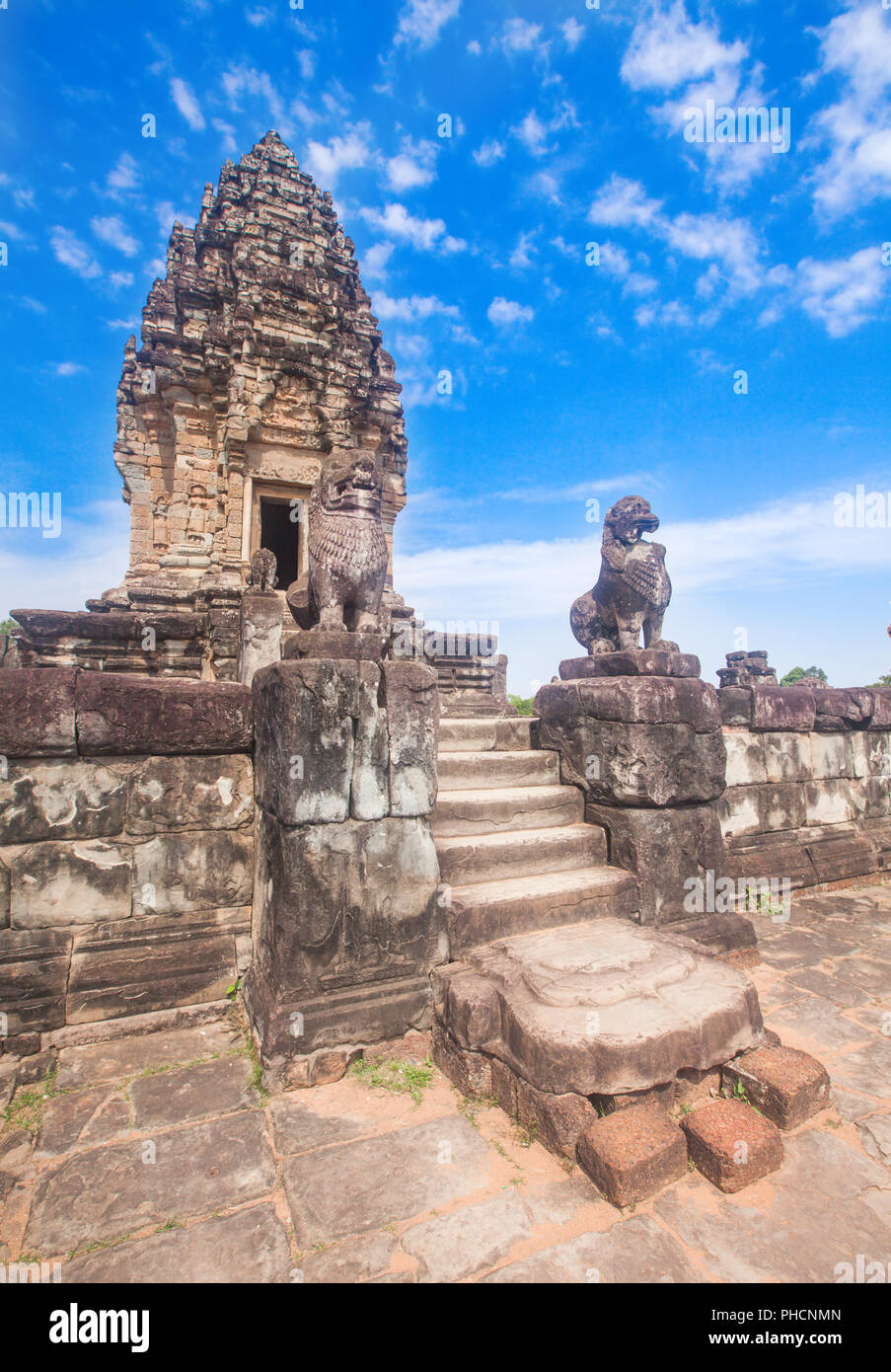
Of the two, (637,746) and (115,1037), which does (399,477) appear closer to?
(637,746)

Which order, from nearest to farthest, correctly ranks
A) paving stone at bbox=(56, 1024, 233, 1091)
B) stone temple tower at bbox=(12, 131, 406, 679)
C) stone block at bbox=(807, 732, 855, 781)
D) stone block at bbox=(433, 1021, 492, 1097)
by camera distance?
stone block at bbox=(433, 1021, 492, 1097) < paving stone at bbox=(56, 1024, 233, 1091) < stone block at bbox=(807, 732, 855, 781) < stone temple tower at bbox=(12, 131, 406, 679)

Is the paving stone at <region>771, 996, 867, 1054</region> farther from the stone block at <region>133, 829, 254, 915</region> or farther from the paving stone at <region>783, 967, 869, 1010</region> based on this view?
the stone block at <region>133, 829, 254, 915</region>

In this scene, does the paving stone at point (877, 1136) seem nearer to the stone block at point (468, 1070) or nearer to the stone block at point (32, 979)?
the stone block at point (468, 1070)

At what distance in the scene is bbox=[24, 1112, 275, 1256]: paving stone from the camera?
1.79m

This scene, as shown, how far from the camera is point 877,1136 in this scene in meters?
2.14

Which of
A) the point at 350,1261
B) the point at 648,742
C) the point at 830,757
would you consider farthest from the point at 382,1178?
the point at 830,757

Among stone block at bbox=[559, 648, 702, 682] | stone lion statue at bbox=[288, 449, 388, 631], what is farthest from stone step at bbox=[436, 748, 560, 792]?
stone lion statue at bbox=[288, 449, 388, 631]

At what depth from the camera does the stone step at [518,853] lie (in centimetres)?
323

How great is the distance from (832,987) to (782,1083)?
141 cm

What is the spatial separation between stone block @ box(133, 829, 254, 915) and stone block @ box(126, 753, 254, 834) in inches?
2.5

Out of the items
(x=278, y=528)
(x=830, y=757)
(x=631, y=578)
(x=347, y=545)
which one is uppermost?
(x=278, y=528)

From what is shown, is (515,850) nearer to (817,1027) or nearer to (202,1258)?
(817,1027)

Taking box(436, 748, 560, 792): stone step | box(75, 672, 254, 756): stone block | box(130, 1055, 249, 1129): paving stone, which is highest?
box(75, 672, 254, 756): stone block

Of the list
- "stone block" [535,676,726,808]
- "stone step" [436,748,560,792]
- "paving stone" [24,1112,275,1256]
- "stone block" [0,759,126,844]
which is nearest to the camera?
"paving stone" [24,1112,275,1256]
